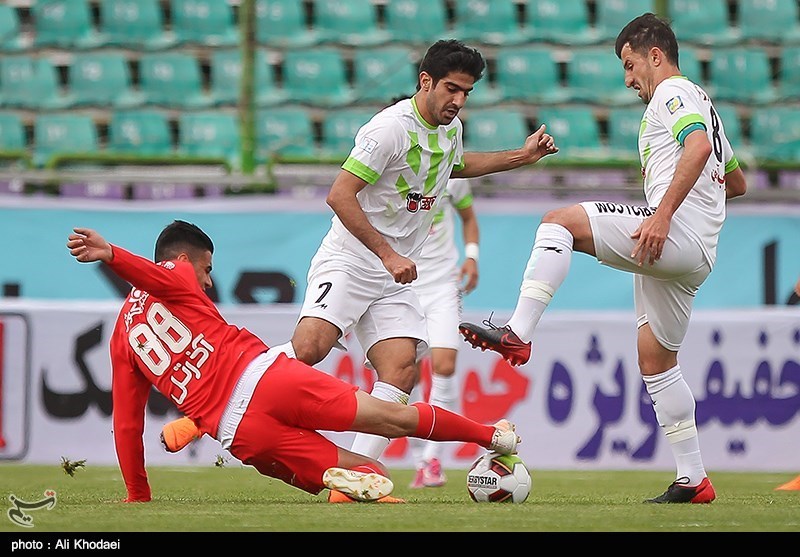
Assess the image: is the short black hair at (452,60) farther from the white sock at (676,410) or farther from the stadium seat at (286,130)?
the stadium seat at (286,130)

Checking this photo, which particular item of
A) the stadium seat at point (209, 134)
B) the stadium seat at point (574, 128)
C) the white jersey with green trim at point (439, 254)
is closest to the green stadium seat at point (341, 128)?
the stadium seat at point (209, 134)

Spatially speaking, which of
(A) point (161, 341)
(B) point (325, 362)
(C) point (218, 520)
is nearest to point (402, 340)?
(A) point (161, 341)

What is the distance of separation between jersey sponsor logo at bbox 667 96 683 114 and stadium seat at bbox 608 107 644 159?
687 cm

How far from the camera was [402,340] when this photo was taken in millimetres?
6203

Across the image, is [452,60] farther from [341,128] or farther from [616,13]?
[616,13]

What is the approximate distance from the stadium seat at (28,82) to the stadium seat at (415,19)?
3.32m

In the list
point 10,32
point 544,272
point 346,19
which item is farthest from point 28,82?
point 544,272

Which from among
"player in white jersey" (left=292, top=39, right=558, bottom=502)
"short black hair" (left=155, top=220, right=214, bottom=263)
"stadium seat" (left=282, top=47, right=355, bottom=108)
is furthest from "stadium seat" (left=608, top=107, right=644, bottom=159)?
"short black hair" (left=155, top=220, right=214, bottom=263)

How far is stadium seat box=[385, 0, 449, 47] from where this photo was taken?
1340 centimetres

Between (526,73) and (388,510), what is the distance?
8609mm

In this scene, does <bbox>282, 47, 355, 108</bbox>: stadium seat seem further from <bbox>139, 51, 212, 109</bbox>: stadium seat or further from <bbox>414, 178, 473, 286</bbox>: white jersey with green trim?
<bbox>414, 178, 473, 286</bbox>: white jersey with green trim

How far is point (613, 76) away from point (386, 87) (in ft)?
7.64

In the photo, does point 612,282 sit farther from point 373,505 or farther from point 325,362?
point 373,505

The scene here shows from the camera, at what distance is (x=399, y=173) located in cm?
613
